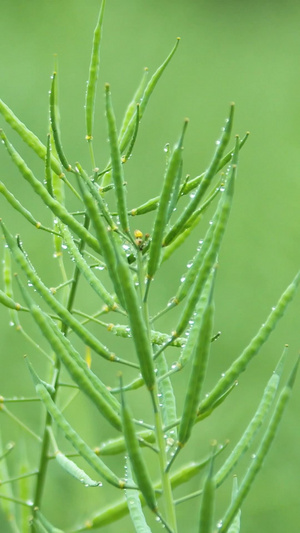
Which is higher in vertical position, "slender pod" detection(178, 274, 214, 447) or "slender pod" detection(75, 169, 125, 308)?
"slender pod" detection(75, 169, 125, 308)

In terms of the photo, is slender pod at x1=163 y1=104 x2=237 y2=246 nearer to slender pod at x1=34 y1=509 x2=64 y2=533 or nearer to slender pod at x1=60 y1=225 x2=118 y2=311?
slender pod at x1=60 y1=225 x2=118 y2=311

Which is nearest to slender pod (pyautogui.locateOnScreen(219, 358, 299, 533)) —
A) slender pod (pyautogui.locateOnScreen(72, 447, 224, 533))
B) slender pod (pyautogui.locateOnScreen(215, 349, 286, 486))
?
slender pod (pyautogui.locateOnScreen(215, 349, 286, 486))

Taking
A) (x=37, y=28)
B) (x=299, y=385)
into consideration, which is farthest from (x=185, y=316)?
(x=37, y=28)

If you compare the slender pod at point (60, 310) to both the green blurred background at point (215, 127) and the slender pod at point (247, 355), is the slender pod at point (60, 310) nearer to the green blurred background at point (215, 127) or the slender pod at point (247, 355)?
the slender pod at point (247, 355)

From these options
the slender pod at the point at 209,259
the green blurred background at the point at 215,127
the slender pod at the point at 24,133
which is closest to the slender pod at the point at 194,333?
the slender pod at the point at 209,259

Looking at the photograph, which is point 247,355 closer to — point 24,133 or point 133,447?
point 133,447

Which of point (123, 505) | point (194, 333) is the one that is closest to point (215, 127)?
point (123, 505)
